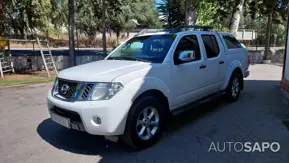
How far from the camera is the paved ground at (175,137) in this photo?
376cm

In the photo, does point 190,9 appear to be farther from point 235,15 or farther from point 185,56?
point 185,56

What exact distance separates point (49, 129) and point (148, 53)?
2420mm

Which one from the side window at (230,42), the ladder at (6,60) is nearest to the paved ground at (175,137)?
the side window at (230,42)

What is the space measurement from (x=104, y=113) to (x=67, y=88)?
0.82 metres

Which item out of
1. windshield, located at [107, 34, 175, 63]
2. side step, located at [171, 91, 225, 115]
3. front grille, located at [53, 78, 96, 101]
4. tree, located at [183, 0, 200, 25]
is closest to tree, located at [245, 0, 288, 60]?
tree, located at [183, 0, 200, 25]

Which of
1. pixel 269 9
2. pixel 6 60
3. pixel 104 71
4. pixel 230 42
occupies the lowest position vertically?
pixel 6 60

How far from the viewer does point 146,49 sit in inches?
188

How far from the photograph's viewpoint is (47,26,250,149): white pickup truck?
356 cm

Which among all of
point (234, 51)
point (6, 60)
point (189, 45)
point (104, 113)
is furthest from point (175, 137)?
point (6, 60)

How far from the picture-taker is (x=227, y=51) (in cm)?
625

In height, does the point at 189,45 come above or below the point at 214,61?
above

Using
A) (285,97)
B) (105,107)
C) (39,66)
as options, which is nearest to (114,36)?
(39,66)

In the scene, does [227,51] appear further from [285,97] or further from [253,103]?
[285,97]

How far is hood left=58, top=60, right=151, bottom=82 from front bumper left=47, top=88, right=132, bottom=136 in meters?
0.33
